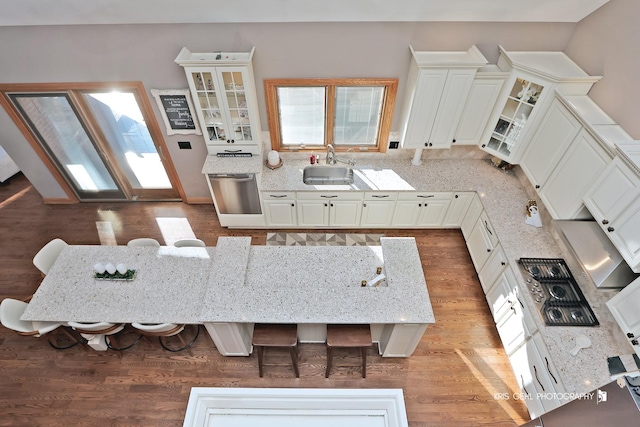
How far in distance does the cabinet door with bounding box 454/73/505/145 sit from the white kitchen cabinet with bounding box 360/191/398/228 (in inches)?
44.9

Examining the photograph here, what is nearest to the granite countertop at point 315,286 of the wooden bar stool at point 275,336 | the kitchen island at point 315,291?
the kitchen island at point 315,291

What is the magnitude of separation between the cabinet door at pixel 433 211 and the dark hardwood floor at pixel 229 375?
2.64 feet

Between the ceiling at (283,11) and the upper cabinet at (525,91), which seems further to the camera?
the upper cabinet at (525,91)

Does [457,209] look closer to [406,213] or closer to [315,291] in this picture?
[406,213]

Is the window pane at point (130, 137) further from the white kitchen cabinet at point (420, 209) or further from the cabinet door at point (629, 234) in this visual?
the cabinet door at point (629, 234)

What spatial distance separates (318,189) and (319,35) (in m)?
1.78

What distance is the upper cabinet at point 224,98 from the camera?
362cm

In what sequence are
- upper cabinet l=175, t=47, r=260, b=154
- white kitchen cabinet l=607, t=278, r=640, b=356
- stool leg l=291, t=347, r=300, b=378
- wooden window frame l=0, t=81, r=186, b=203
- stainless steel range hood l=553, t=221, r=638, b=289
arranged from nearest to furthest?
1. white kitchen cabinet l=607, t=278, r=640, b=356
2. stainless steel range hood l=553, t=221, r=638, b=289
3. stool leg l=291, t=347, r=300, b=378
4. upper cabinet l=175, t=47, r=260, b=154
5. wooden window frame l=0, t=81, r=186, b=203

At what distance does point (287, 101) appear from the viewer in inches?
170

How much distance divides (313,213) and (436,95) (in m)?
2.13

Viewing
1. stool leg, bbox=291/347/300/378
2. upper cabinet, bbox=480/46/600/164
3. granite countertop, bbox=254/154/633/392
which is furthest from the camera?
upper cabinet, bbox=480/46/600/164

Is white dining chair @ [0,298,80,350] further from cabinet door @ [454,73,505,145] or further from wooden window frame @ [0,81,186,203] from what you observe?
cabinet door @ [454,73,505,145]

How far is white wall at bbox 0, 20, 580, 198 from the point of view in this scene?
11.9ft

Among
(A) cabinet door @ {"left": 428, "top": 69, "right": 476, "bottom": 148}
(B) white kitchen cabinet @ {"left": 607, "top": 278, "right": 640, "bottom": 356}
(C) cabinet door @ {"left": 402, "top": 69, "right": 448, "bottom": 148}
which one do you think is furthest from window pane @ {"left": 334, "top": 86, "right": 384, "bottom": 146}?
(B) white kitchen cabinet @ {"left": 607, "top": 278, "right": 640, "bottom": 356}
